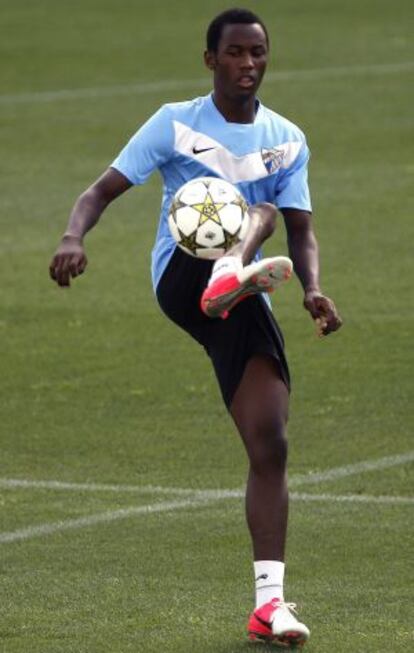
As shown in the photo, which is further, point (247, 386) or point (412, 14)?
point (412, 14)

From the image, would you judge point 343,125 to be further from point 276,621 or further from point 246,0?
point 276,621

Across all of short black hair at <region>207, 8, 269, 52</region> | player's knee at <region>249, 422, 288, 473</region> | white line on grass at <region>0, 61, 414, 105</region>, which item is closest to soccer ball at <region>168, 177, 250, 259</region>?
short black hair at <region>207, 8, 269, 52</region>

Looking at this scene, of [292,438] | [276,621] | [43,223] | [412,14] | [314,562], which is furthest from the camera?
[412,14]

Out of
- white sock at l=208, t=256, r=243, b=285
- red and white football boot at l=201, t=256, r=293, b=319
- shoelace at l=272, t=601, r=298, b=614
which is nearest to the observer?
red and white football boot at l=201, t=256, r=293, b=319

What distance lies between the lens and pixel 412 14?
3506cm

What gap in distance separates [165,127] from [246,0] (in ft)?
94.0

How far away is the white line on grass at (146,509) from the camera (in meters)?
10.2

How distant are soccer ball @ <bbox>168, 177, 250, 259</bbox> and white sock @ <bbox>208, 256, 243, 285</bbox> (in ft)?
0.39

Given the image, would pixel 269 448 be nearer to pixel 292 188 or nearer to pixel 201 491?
pixel 292 188

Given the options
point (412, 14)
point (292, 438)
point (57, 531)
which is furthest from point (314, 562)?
point (412, 14)

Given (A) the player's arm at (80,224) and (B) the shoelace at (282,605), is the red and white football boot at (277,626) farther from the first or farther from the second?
(A) the player's arm at (80,224)

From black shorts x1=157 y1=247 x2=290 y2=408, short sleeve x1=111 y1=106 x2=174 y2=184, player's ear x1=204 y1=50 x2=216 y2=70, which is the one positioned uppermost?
player's ear x1=204 y1=50 x2=216 y2=70

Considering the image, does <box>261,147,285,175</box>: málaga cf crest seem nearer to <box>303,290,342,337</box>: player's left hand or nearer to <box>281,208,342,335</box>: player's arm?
<box>281,208,342,335</box>: player's arm

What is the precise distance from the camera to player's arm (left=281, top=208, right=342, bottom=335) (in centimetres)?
813
